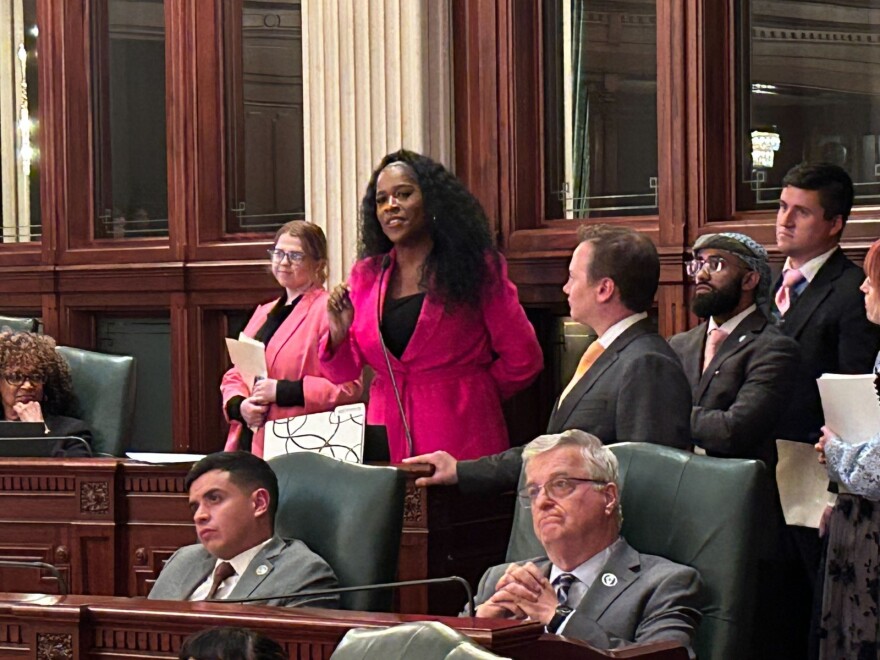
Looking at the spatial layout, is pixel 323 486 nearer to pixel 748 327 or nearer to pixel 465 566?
pixel 465 566

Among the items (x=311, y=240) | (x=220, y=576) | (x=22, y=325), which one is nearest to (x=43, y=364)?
(x=22, y=325)

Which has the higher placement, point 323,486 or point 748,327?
point 748,327

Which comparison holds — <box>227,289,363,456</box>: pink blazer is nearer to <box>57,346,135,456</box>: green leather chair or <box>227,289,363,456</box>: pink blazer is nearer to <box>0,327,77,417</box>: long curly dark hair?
<box>57,346,135,456</box>: green leather chair

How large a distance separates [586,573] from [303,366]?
1.95 meters

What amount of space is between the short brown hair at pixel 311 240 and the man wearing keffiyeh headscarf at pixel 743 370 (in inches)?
52.2

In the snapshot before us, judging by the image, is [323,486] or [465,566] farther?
[465,566]

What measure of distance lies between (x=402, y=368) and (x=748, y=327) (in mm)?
1027

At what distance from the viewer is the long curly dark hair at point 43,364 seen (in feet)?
18.3

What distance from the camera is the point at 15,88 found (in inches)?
292

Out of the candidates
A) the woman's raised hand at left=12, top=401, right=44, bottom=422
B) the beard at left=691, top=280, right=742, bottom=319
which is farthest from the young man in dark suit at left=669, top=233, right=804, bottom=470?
the woman's raised hand at left=12, top=401, right=44, bottom=422

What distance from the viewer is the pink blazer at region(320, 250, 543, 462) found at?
4656mm

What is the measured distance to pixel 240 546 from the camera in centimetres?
371

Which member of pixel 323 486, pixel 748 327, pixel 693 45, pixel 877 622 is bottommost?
pixel 877 622

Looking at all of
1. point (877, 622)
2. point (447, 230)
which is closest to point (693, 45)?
point (447, 230)
